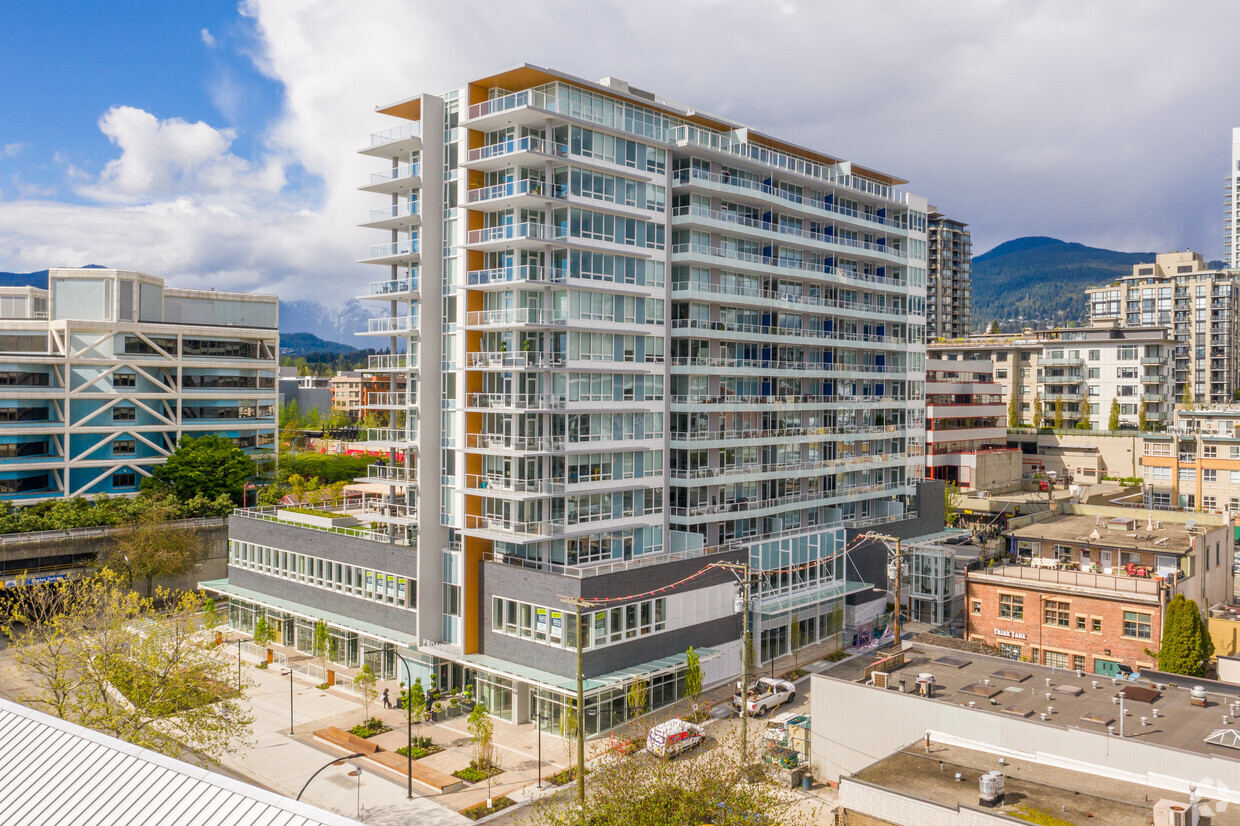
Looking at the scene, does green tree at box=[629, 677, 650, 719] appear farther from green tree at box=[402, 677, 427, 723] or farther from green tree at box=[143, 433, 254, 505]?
green tree at box=[143, 433, 254, 505]

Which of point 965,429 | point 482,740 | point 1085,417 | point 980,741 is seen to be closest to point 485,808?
point 482,740

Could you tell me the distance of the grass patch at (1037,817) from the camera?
28.2 m

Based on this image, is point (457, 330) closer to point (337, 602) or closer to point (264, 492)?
point (337, 602)

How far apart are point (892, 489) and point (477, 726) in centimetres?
4918

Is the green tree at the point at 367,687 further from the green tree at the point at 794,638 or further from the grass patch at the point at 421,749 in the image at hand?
the green tree at the point at 794,638

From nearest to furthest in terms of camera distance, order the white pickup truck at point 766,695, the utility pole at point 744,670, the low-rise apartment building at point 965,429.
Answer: the utility pole at point 744,670
the white pickup truck at point 766,695
the low-rise apartment building at point 965,429

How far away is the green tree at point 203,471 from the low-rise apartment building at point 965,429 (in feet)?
248

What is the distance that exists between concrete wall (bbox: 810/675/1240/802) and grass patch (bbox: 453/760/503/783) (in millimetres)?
15070

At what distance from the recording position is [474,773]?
139 feet

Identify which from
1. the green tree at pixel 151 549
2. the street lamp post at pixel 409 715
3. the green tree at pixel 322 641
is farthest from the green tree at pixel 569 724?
the green tree at pixel 151 549

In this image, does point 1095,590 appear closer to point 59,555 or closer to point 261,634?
point 261,634

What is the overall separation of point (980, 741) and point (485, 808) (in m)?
20.8

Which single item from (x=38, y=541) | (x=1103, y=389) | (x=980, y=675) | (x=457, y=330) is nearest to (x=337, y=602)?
(x=457, y=330)

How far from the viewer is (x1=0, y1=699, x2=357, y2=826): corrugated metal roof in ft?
70.3
